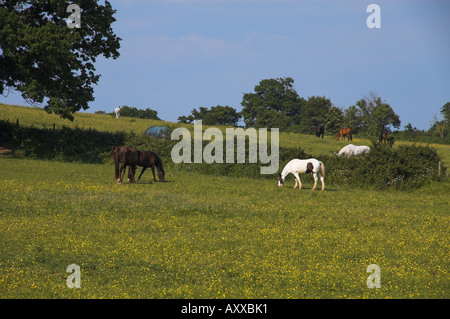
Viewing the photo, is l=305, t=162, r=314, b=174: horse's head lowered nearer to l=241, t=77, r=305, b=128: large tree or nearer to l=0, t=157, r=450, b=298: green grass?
l=0, t=157, r=450, b=298: green grass

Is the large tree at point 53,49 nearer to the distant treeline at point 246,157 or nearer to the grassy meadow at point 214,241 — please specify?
the distant treeline at point 246,157

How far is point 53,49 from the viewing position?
128 feet

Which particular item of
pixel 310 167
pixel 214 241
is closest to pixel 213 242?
pixel 214 241

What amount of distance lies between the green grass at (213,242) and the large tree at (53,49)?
13.3 metres

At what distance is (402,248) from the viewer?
1631cm

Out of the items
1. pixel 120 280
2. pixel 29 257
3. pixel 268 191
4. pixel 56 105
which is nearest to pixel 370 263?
pixel 120 280

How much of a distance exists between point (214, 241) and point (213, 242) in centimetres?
16

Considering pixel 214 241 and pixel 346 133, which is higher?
pixel 346 133

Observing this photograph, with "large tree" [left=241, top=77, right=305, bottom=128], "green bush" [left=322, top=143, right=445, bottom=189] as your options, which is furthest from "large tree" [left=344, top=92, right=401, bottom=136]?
"green bush" [left=322, top=143, right=445, bottom=189]

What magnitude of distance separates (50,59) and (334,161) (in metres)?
21.9

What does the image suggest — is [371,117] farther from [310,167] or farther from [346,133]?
[310,167]

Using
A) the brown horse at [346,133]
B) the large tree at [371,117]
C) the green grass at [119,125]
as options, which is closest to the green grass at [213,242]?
the green grass at [119,125]

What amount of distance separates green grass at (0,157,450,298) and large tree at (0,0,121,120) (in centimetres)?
1332

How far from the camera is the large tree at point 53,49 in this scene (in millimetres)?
38531
